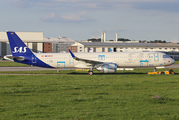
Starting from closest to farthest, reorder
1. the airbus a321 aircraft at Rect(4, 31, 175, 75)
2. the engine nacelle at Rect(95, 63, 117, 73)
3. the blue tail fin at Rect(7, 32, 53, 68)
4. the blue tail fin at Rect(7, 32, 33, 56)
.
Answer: the engine nacelle at Rect(95, 63, 117, 73)
the airbus a321 aircraft at Rect(4, 31, 175, 75)
the blue tail fin at Rect(7, 32, 33, 56)
the blue tail fin at Rect(7, 32, 53, 68)

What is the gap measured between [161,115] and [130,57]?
85.6 feet

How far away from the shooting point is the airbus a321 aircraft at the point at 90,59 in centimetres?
3822

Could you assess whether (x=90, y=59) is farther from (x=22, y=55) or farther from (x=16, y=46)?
(x=16, y=46)

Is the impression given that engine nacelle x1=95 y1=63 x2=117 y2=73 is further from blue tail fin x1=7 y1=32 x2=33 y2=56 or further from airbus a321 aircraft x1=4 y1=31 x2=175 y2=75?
blue tail fin x1=7 y1=32 x2=33 y2=56

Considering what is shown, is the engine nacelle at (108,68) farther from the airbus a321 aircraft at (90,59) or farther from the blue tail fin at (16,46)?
the blue tail fin at (16,46)

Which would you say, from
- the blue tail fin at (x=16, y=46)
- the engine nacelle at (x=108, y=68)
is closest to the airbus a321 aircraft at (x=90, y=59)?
the blue tail fin at (x=16, y=46)

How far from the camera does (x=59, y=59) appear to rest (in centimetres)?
3925

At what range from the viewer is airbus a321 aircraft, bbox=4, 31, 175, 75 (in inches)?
1505

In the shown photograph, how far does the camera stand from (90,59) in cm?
3897

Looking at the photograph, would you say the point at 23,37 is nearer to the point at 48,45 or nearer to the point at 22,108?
the point at 48,45

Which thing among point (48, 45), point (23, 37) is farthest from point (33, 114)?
point (48, 45)

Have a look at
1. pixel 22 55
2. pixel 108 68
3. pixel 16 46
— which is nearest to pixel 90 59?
pixel 108 68

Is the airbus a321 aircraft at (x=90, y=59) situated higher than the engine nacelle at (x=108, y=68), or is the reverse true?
the airbus a321 aircraft at (x=90, y=59)

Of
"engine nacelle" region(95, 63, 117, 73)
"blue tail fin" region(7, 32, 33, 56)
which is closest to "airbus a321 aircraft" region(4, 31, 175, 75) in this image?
"blue tail fin" region(7, 32, 33, 56)
